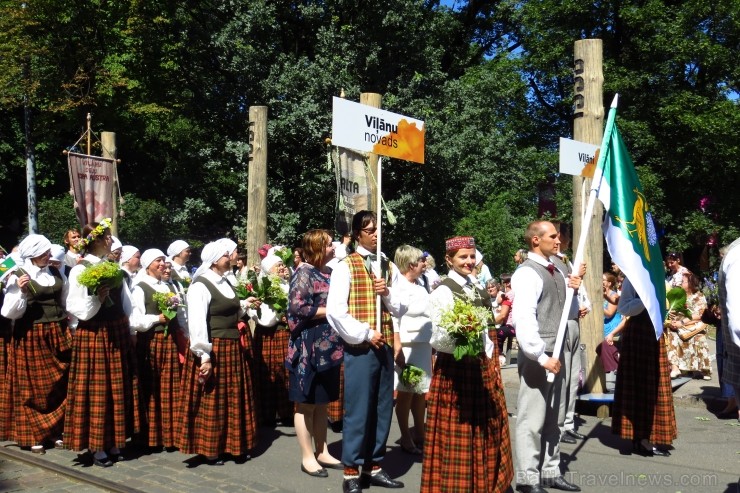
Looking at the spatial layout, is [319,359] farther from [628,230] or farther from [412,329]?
[628,230]

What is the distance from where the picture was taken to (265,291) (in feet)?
24.6

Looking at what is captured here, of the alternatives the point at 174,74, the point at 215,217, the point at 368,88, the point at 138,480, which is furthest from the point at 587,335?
the point at 174,74

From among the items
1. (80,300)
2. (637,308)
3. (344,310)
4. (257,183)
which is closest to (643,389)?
(637,308)

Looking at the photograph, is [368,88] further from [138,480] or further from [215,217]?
[138,480]

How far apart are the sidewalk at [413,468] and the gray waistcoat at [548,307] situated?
1396mm

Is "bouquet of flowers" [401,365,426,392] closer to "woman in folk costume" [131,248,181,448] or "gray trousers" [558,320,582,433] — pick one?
"gray trousers" [558,320,582,433]

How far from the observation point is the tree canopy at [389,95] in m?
19.4

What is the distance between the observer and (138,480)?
6484mm

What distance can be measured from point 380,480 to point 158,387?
254 centimetres

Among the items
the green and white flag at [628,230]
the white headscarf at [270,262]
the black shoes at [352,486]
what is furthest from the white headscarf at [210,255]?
the green and white flag at [628,230]

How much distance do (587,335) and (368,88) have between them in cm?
1168

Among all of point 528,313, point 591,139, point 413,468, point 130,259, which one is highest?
point 591,139

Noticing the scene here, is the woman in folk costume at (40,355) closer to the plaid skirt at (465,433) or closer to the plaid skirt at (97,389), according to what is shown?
the plaid skirt at (97,389)

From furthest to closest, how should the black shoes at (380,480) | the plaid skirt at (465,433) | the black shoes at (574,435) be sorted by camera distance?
the black shoes at (574,435) → the black shoes at (380,480) → the plaid skirt at (465,433)
